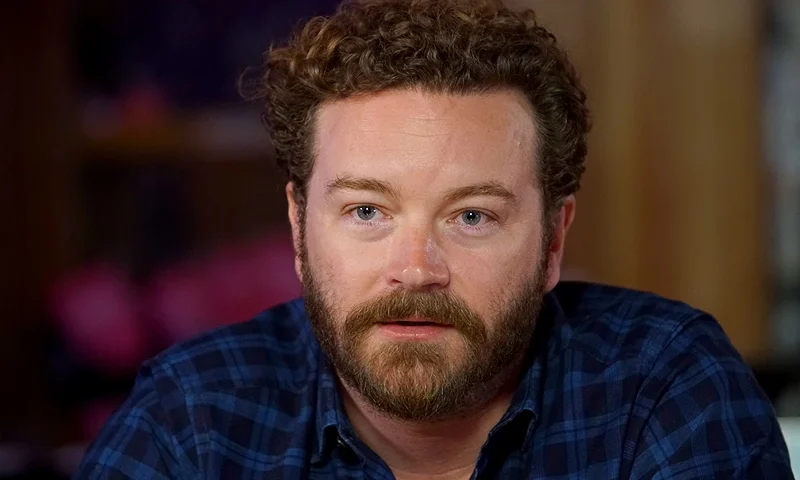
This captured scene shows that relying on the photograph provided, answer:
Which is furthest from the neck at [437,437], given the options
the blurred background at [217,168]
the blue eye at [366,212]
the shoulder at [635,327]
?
the blurred background at [217,168]

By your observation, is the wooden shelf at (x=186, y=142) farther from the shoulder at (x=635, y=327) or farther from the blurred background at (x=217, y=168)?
the shoulder at (x=635, y=327)

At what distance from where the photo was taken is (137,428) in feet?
4.57

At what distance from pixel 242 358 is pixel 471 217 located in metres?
0.35

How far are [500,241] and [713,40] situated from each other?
1621mm

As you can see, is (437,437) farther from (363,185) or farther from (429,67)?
(429,67)

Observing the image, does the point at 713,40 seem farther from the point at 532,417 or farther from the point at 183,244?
the point at 532,417

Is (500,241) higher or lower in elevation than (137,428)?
higher

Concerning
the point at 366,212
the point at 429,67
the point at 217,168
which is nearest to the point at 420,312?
the point at 366,212

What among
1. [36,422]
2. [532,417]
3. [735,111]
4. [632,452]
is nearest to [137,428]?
[532,417]

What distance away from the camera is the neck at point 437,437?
1415mm

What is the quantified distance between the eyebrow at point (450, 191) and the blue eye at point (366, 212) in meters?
0.02

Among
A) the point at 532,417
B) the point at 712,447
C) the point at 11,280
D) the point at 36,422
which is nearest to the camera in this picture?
the point at 712,447

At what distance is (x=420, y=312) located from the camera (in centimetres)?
127

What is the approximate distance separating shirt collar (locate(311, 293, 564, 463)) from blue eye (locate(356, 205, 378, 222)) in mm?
210
